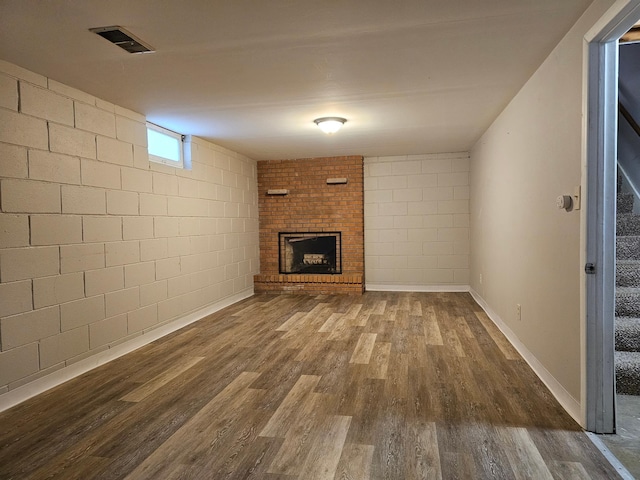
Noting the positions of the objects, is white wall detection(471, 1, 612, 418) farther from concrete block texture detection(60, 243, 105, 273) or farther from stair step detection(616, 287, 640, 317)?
concrete block texture detection(60, 243, 105, 273)

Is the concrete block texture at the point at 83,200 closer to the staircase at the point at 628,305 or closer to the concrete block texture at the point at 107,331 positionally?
the concrete block texture at the point at 107,331

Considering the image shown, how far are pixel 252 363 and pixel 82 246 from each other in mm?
1663

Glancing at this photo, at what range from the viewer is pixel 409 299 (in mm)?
6199

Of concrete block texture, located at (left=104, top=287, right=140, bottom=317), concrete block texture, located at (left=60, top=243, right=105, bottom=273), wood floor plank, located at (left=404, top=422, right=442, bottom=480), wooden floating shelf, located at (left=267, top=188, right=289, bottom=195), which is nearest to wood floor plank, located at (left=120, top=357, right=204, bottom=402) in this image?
concrete block texture, located at (left=104, top=287, right=140, bottom=317)

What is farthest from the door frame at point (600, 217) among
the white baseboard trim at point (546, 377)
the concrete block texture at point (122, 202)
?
the concrete block texture at point (122, 202)

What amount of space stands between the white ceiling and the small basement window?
6.6 inches

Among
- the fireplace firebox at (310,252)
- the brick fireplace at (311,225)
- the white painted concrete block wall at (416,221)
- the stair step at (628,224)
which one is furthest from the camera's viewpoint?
the fireplace firebox at (310,252)

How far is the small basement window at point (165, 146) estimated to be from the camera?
4.38 m

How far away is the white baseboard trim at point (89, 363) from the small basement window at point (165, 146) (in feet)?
5.92

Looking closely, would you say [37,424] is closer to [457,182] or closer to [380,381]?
[380,381]

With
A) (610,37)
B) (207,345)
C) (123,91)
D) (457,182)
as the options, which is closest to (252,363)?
(207,345)

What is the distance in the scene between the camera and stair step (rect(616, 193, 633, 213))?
413 centimetres

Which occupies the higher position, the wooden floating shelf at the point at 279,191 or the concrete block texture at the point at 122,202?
the wooden floating shelf at the point at 279,191

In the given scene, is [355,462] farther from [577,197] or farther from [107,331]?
[107,331]
